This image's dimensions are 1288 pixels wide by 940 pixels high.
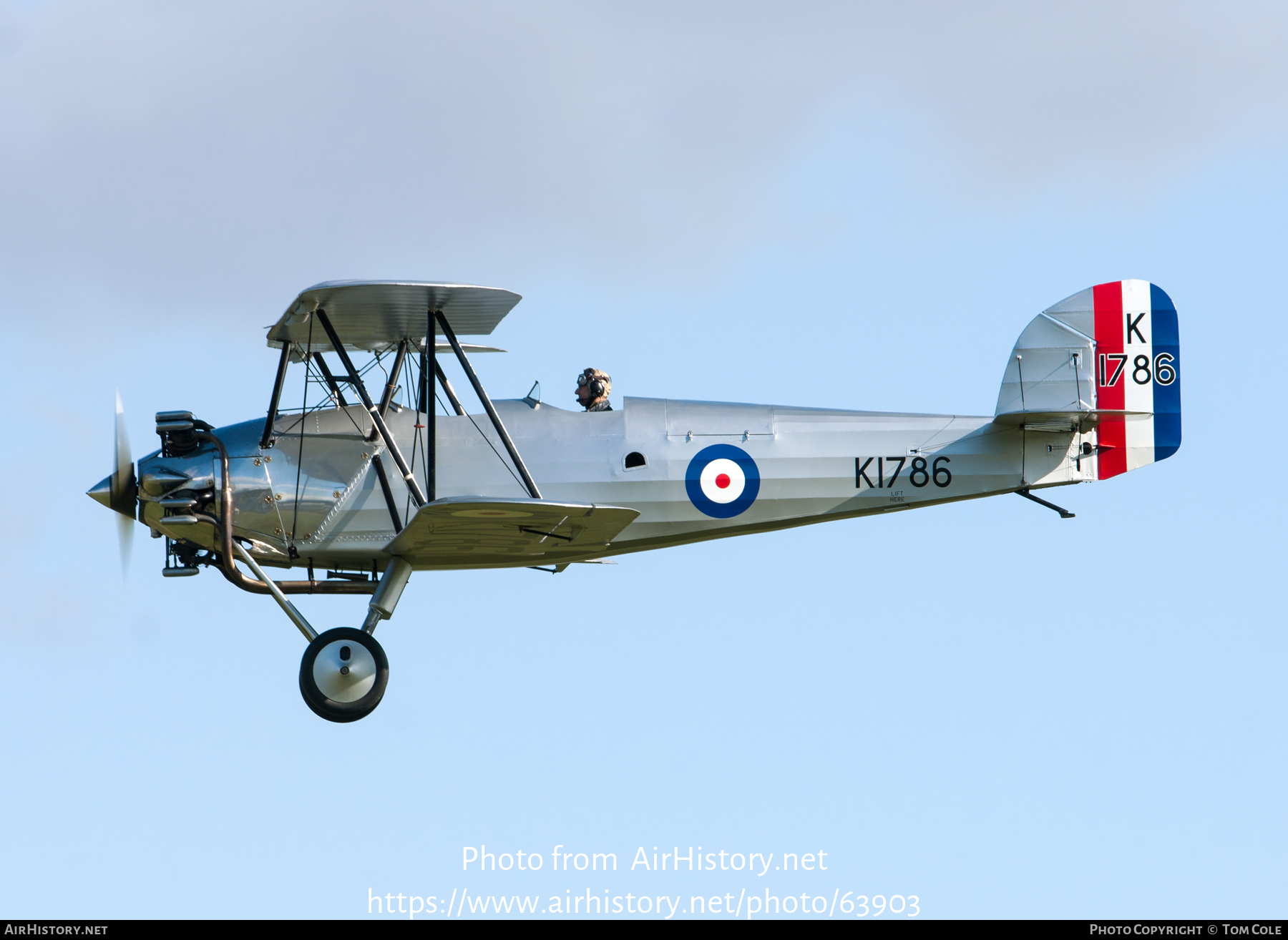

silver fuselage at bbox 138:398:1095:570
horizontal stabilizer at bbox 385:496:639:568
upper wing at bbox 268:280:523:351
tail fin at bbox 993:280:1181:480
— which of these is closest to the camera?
horizontal stabilizer at bbox 385:496:639:568

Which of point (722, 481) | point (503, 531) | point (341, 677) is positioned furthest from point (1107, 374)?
point (341, 677)

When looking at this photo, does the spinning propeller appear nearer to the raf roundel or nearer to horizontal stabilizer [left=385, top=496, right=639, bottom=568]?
horizontal stabilizer [left=385, top=496, right=639, bottom=568]

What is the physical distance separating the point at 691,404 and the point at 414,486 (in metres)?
2.80

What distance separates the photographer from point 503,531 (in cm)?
1477

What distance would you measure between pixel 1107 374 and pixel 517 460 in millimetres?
5753

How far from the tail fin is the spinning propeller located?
7.89m

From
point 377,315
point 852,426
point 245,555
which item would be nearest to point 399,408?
point 377,315

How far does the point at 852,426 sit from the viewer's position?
16.4 meters

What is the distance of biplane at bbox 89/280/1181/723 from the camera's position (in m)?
15.0

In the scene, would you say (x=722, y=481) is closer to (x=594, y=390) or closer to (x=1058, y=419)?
(x=594, y=390)

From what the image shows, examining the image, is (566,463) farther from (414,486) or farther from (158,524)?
(158,524)

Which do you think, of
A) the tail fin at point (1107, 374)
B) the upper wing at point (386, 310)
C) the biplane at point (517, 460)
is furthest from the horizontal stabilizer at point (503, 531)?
the tail fin at point (1107, 374)

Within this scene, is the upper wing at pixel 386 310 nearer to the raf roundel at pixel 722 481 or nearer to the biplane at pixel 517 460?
the biplane at pixel 517 460

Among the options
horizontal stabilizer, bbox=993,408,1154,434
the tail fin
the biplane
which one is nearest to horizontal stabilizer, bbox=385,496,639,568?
the biplane
